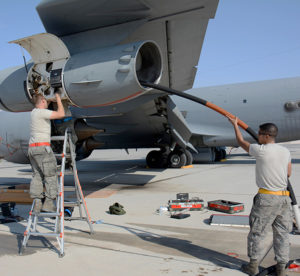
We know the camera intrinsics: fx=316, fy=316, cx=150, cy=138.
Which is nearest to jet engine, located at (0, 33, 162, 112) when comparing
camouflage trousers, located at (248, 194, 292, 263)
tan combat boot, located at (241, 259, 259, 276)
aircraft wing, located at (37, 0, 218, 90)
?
aircraft wing, located at (37, 0, 218, 90)

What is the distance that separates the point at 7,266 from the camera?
11.7 ft

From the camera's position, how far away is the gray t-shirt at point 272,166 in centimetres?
327

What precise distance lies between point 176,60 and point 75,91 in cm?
307

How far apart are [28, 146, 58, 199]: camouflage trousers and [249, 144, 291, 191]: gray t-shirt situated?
284 centimetres

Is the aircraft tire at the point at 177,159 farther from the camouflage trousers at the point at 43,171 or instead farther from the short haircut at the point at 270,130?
the short haircut at the point at 270,130

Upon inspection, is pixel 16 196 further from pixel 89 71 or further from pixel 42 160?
Answer: pixel 89 71

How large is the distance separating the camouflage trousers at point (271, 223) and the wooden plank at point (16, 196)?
5602 millimetres

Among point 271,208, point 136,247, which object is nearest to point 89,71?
point 136,247

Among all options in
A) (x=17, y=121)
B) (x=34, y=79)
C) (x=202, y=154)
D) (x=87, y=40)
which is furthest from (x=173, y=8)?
(x=202, y=154)

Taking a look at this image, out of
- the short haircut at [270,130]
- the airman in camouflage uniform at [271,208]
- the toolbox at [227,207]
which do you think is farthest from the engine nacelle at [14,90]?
the airman in camouflage uniform at [271,208]

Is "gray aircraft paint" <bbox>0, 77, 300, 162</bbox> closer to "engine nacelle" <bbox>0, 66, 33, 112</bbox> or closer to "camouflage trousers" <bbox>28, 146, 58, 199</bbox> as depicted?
"engine nacelle" <bbox>0, 66, 33, 112</bbox>

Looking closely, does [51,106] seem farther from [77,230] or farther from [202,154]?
[202,154]

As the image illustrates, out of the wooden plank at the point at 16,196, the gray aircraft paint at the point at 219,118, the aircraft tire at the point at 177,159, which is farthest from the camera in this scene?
the aircraft tire at the point at 177,159

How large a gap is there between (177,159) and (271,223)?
39.4 ft
